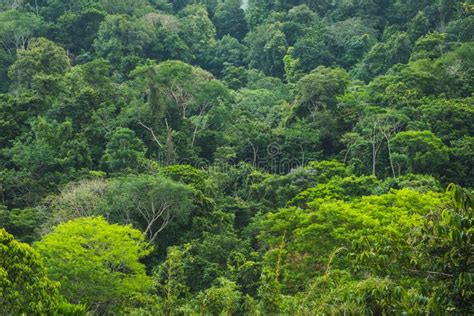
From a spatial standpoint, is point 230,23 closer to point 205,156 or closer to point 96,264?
point 205,156

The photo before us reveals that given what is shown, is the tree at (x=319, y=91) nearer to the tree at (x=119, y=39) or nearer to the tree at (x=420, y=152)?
the tree at (x=420, y=152)

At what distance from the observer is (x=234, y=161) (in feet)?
117

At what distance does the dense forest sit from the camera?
12711mm

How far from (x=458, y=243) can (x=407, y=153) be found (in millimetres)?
23604

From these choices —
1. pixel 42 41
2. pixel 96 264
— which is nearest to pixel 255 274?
pixel 96 264

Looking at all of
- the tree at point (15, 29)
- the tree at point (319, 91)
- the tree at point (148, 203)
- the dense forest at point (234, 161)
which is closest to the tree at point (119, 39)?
the dense forest at point (234, 161)

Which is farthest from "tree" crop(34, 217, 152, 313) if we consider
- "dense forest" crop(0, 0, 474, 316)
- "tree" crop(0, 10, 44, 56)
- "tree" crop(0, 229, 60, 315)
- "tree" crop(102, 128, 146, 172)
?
"tree" crop(0, 10, 44, 56)

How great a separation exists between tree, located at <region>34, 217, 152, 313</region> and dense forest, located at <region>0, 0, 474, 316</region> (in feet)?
0.20

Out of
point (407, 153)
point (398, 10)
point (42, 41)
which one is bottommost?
point (407, 153)

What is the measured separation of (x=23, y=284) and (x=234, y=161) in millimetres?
23354

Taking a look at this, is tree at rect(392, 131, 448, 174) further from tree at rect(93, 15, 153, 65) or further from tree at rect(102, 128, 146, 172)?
tree at rect(93, 15, 153, 65)

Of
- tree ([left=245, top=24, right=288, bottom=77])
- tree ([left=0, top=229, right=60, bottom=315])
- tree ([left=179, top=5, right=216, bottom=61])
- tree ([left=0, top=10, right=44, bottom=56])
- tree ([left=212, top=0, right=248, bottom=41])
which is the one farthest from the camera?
tree ([left=212, top=0, right=248, bottom=41])

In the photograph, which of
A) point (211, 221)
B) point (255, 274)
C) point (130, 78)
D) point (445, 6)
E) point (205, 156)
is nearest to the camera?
point (255, 274)

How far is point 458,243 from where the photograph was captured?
6172 millimetres
